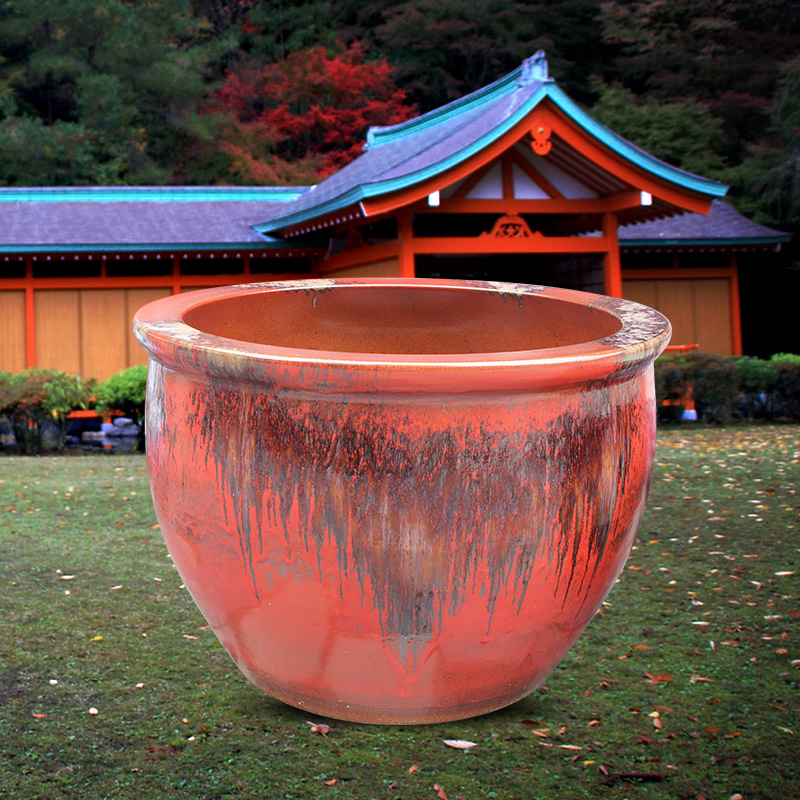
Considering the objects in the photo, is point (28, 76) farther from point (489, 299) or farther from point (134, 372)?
point (489, 299)

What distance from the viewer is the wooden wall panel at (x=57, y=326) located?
12.9 meters

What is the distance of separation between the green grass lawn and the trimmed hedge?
6425 mm

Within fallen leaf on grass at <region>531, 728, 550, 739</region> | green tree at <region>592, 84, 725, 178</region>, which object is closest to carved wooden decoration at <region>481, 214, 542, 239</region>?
green tree at <region>592, 84, 725, 178</region>

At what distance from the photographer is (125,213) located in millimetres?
13719

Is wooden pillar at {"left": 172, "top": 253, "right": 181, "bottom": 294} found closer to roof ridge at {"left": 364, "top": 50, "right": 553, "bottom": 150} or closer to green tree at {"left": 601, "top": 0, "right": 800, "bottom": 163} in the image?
roof ridge at {"left": 364, "top": 50, "right": 553, "bottom": 150}

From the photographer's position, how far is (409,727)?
254 cm

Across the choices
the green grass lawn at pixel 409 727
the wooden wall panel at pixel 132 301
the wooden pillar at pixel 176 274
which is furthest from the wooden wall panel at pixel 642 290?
the green grass lawn at pixel 409 727

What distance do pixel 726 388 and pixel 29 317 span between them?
31.1 ft

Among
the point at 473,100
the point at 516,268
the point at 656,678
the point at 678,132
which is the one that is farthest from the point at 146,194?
the point at 656,678

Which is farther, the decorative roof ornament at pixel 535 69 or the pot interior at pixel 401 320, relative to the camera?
the decorative roof ornament at pixel 535 69

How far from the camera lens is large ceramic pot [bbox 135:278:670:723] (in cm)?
Result: 205

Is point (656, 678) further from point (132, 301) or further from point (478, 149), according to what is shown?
point (132, 301)

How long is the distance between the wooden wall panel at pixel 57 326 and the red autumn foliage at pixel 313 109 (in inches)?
339

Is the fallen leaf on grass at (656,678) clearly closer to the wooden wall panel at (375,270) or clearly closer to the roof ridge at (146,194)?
the wooden wall panel at (375,270)
